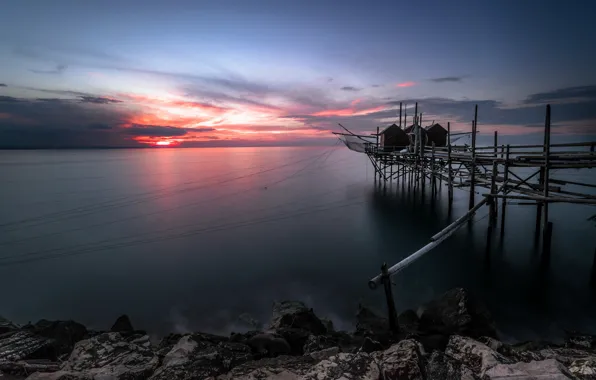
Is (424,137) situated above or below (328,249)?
above

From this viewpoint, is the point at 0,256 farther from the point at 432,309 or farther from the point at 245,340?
the point at 432,309

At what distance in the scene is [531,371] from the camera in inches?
150

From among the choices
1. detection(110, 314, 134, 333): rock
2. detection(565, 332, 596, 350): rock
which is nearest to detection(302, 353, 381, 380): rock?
detection(565, 332, 596, 350): rock

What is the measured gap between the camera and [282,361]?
5.01 m

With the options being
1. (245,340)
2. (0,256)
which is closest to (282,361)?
(245,340)

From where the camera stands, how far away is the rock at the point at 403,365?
4.07 m

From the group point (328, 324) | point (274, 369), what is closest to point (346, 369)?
point (274, 369)

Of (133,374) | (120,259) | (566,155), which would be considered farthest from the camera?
(120,259)

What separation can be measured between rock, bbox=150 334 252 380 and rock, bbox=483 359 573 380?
13.1ft

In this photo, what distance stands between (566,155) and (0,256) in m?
24.5

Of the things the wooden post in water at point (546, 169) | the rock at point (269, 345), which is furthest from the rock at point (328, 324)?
the wooden post in water at point (546, 169)

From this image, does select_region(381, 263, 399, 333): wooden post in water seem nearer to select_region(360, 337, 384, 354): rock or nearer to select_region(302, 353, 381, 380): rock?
select_region(360, 337, 384, 354): rock

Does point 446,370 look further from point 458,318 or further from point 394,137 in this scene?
point 394,137

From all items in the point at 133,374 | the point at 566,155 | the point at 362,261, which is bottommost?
the point at 362,261
